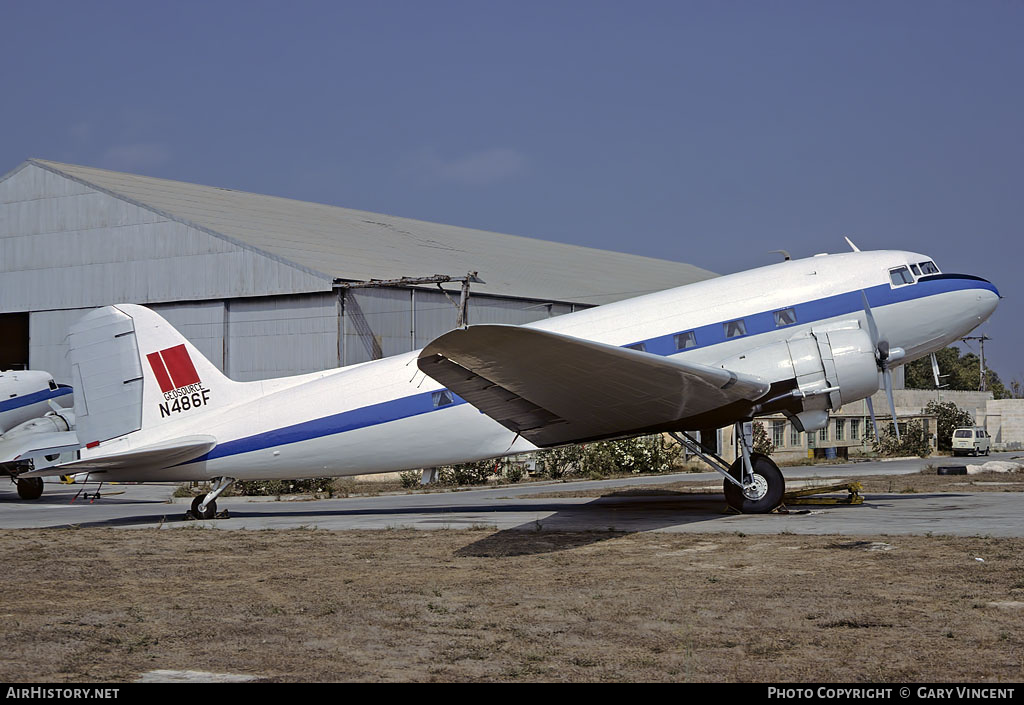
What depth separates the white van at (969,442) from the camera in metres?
52.4

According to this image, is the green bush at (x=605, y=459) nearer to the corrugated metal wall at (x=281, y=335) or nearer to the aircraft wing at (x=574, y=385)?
the corrugated metal wall at (x=281, y=335)

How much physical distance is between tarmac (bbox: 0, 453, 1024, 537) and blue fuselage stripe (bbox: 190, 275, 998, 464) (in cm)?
168

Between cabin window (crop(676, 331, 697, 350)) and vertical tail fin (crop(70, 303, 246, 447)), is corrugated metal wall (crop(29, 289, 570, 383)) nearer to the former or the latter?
vertical tail fin (crop(70, 303, 246, 447))

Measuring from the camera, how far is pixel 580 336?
58.9 feet

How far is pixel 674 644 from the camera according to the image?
757 cm

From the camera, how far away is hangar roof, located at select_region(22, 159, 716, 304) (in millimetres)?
41438

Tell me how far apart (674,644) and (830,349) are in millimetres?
10342

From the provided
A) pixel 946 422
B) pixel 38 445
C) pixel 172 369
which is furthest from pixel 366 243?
pixel 946 422

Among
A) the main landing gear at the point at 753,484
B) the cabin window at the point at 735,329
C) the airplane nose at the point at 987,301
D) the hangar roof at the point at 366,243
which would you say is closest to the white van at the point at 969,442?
the hangar roof at the point at 366,243

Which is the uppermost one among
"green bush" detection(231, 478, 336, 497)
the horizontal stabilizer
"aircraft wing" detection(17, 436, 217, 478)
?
the horizontal stabilizer

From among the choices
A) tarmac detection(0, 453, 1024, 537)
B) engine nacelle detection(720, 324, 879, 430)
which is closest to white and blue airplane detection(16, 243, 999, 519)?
engine nacelle detection(720, 324, 879, 430)

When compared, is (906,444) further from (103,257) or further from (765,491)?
(103,257)

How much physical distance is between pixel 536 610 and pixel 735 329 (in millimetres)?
9526

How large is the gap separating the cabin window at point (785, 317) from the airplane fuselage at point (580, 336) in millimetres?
18
